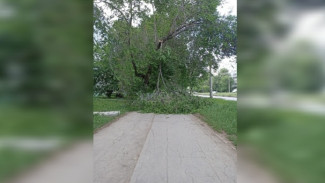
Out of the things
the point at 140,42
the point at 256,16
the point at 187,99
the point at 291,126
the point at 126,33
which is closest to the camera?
the point at 291,126

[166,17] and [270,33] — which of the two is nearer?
[270,33]

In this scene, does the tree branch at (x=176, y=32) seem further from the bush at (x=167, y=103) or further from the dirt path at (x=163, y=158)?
the dirt path at (x=163, y=158)

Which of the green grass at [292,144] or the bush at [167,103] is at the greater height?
the green grass at [292,144]

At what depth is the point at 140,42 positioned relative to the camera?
9.42 metres

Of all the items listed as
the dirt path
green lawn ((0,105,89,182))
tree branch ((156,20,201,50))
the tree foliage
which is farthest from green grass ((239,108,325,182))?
tree branch ((156,20,201,50))

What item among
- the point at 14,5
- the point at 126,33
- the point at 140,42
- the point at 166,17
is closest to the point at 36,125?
the point at 14,5

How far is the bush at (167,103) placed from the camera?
9.53 meters

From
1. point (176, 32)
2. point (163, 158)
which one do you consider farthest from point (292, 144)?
point (176, 32)

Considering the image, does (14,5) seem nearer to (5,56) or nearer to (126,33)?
(5,56)

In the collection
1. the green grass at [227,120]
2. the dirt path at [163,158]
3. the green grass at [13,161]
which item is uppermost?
the green grass at [13,161]

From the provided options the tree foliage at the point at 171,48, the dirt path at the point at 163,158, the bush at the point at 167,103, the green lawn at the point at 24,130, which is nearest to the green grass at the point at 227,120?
the dirt path at the point at 163,158

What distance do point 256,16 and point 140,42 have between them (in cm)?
898

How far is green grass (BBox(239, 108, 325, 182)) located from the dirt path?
3.54ft

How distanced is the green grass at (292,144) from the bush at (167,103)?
8807mm
